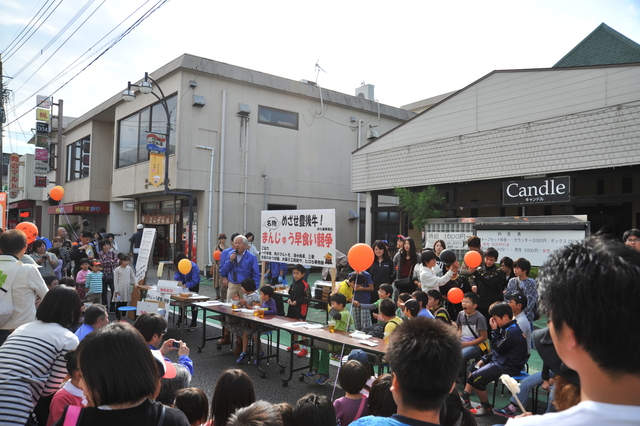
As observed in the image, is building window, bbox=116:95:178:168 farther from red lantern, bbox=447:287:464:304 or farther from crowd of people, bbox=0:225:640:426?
red lantern, bbox=447:287:464:304

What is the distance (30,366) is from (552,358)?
302cm

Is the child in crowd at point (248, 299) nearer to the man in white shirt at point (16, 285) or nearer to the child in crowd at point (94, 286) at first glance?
the man in white shirt at point (16, 285)

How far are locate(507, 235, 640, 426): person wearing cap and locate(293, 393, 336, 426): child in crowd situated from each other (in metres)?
1.91

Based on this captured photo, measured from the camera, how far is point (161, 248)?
18797 mm

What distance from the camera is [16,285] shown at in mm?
3920

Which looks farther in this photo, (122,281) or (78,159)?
(78,159)

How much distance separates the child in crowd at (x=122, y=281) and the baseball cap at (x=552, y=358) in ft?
30.6

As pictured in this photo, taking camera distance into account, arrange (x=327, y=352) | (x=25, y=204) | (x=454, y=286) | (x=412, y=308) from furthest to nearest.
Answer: (x=25, y=204)
(x=454, y=286)
(x=327, y=352)
(x=412, y=308)

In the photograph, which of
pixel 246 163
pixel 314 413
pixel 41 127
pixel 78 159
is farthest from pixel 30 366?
pixel 41 127

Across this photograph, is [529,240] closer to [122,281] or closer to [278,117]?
[122,281]

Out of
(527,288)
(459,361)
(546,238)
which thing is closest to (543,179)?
(546,238)

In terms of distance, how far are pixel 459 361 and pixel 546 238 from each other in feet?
30.2

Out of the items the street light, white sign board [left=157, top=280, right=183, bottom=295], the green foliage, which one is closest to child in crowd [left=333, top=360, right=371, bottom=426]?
white sign board [left=157, top=280, right=183, bottom=295]

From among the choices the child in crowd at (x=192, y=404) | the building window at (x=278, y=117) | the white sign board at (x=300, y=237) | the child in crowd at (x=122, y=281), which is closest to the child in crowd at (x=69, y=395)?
the child in crowd at (x=192, y=404)
